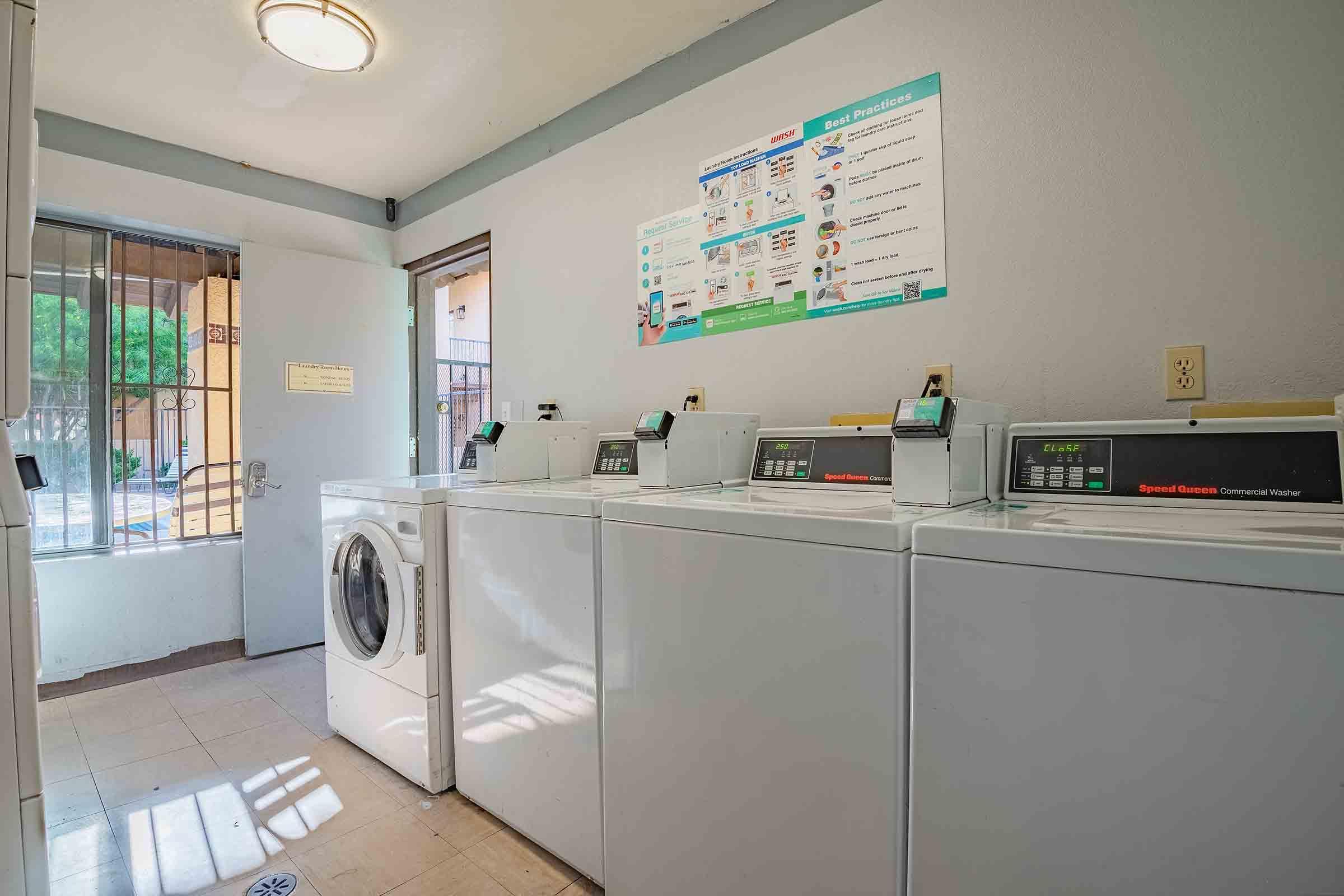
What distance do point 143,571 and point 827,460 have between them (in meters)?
3.30

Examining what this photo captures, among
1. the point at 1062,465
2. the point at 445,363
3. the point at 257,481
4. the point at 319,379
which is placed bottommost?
the point at 257,481

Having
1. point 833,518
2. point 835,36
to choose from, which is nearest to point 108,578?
point 833,518

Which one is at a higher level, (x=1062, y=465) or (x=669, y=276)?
(x=669, y=276)

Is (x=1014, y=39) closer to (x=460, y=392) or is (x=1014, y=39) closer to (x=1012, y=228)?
(x=1012, y=228)

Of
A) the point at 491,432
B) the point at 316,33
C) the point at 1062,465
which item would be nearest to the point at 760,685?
the point at 1062,465

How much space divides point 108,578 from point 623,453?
102 inches

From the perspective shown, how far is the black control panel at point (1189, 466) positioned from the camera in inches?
43.3

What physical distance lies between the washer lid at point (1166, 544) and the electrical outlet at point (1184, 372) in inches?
15.6

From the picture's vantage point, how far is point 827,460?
1.69 m

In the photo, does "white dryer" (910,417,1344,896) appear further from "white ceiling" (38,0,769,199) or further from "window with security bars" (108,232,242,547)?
"window with security bars" (108,232,242,547)

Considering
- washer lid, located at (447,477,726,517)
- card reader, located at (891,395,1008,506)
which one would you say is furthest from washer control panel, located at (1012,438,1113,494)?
washer lid, located at (447,477,726,517)

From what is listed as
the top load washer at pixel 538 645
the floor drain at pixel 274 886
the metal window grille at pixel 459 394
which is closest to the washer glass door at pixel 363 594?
Result: the top load washer at pixel 538 645

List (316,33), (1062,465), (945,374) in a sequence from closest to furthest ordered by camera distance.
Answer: (1062,465)
(945,374)
(316,33)

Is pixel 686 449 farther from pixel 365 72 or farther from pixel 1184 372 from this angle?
pixel 365 72
